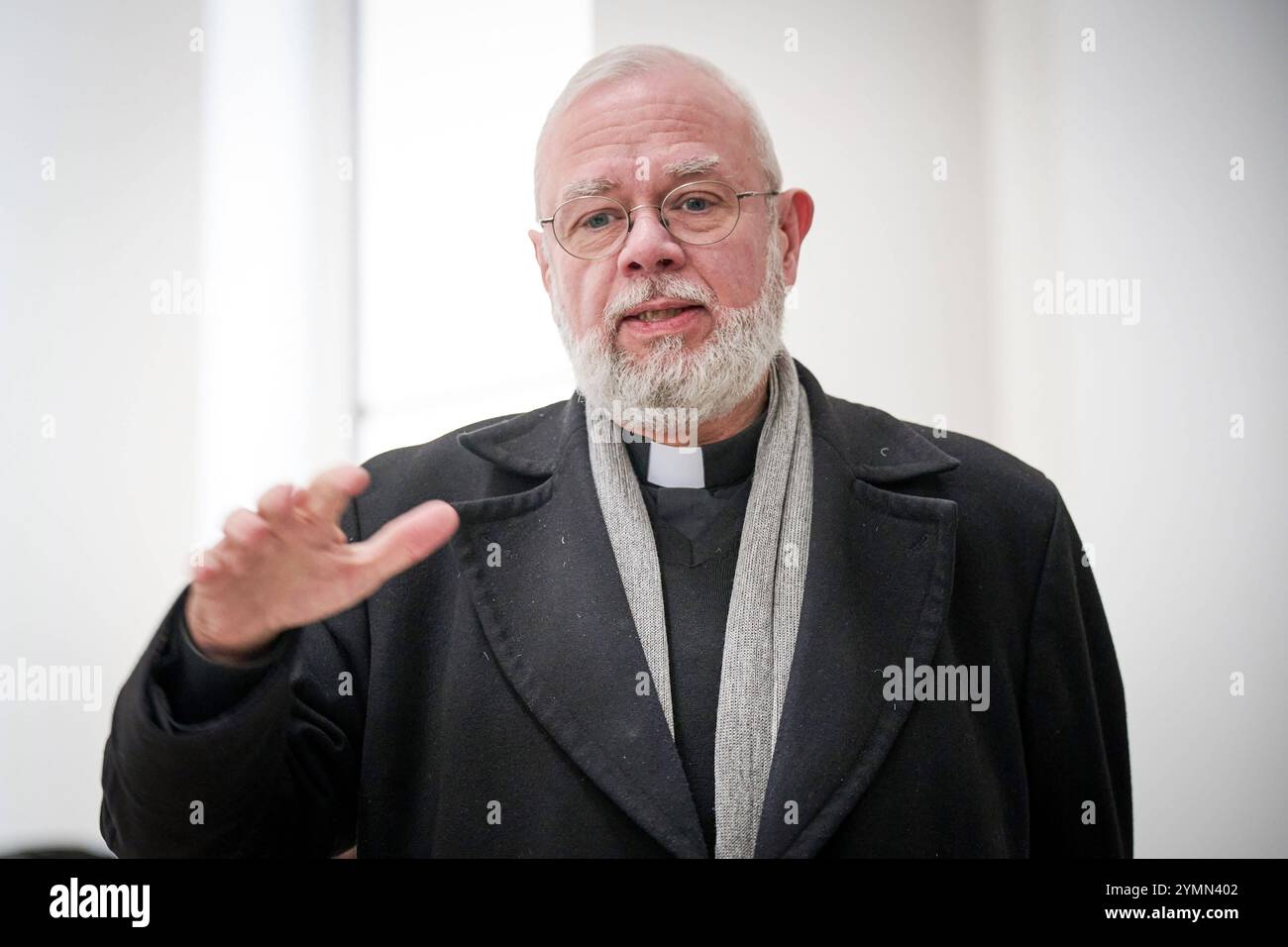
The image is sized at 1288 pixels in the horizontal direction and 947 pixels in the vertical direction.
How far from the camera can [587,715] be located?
4.36 ft

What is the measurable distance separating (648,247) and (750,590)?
49 cm

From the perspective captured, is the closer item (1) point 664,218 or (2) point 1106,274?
(1) point 664,218

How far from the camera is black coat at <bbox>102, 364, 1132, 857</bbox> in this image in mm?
1271

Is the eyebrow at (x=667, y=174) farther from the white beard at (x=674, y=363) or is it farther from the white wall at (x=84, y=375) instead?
the white wall at (x=84, y=375)

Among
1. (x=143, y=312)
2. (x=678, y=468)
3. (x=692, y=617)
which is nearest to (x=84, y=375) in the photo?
(x=143, y=312)

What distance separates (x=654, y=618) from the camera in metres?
1.39

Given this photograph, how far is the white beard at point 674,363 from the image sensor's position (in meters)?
1.53

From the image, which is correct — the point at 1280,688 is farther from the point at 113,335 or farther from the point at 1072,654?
the point at 113,335

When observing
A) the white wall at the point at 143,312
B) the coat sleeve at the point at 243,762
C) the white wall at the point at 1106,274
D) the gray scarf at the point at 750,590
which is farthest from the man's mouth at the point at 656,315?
the white wall at the point at 143,312

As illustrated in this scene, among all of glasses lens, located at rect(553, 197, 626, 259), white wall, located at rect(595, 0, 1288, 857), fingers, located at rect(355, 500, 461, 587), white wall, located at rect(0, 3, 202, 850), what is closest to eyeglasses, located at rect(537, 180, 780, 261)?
glasses lens, located at rect(553, 197, 626, 259)

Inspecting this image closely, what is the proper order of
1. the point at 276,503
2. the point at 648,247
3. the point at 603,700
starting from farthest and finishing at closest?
the point at 648,247, the point at 603,700, the point at 276,503

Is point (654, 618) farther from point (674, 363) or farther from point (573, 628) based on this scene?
point (674, 363)

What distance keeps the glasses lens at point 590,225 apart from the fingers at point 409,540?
594 millimetres
